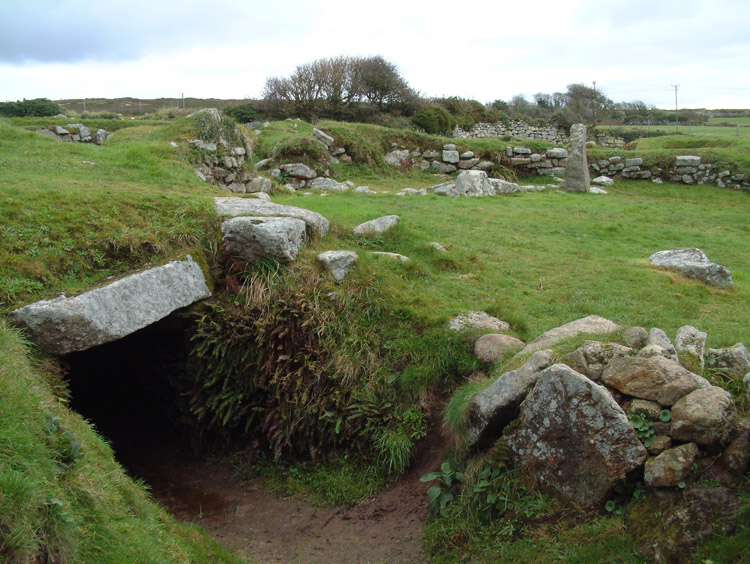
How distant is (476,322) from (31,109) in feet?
89.7

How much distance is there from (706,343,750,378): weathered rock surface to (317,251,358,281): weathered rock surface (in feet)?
14.5

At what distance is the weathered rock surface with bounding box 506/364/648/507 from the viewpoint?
4.57 metres

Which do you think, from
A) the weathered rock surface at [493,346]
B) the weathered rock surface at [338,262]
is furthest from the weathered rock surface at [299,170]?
the weathered rock surface at [493,346]

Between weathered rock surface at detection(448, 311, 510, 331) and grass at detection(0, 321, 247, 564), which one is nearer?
grass at detection(0, 321, 247, 564)

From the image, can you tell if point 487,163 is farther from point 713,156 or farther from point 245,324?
point 245,324

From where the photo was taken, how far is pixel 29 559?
2791 mm

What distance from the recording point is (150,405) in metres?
8.55

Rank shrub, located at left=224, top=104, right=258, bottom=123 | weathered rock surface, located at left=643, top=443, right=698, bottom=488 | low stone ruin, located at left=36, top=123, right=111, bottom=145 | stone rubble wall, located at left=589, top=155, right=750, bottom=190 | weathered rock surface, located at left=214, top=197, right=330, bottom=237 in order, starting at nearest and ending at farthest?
weathered rock surface, located at left=643, top=443, right=698, bottom=488 < weathered rock surface, located at left=214, top=197, right=330, bottom=237 < low stone ruin, located at left=36, top=123, right=111, bottom=145 < stone rubble wall, located at left=589, top=155, right=750, bottom=190 < shrub, located at left=224, top=104, right=258, bottom=123

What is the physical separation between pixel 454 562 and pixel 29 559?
3.38 metres

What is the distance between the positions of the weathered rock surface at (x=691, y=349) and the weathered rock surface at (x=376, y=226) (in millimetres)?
5290

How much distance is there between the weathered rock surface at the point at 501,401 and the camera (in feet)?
17.4

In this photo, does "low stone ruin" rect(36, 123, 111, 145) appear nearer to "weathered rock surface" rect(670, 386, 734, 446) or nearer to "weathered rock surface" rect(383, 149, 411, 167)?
"weathered rock surface" rect(383, 149, 411, 167)

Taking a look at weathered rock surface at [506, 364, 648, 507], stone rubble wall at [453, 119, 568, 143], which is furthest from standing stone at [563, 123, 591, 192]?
stone rubble wall at [453, 119, 568, 143]

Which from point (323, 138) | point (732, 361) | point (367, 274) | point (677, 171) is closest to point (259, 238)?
point (367, 274)
